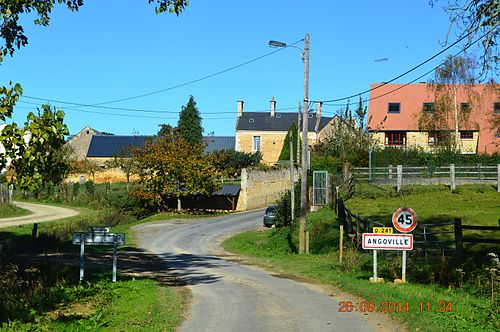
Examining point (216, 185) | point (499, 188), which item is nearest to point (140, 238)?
point (216, 185)

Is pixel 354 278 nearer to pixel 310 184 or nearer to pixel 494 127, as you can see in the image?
pixel 310 184

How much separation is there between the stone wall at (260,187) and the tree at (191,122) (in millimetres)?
25473

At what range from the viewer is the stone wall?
54.2 meters

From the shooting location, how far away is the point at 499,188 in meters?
40.2

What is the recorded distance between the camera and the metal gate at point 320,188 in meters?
38.3

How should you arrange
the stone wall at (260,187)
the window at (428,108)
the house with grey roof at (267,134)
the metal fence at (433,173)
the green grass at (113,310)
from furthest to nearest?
the house with grey roof at (267,134), the window at (428,108), the stone wall at (260,187), the metal fence at (433,173), the green grass at (113,310)

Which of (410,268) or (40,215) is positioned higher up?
(410,268)

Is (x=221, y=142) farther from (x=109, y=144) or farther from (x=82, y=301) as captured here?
(x=82, y=301)

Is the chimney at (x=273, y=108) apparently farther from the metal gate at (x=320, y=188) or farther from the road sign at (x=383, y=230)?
the road sign at (x=383, y=230)

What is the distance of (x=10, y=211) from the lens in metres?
46.1

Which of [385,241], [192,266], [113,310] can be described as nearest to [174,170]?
[192,266]

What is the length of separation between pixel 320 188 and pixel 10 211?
23310 millimetres

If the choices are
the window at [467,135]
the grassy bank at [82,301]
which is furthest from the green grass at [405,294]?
the window at [467,135]

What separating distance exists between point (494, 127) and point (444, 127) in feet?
15.9
